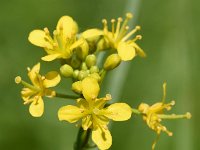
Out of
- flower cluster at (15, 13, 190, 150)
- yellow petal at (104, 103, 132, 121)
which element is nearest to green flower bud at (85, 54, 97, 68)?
flower cluster at (15, 13, 190, 150)

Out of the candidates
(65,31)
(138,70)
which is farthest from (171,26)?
(65,31)

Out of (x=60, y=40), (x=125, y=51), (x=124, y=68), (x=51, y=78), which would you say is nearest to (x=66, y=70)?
(x=51, y=78)

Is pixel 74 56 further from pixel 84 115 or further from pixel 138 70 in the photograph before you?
pixel 138 70

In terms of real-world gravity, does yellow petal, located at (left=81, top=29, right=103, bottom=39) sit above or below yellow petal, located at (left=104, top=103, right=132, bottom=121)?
above

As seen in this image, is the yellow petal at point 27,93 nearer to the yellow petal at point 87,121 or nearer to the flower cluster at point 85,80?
the flower cluster at point 85,80

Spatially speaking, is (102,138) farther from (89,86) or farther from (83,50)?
(83,50)

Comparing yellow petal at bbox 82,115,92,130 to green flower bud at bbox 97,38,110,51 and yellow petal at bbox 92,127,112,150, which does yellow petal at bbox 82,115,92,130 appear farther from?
green flower bud at bbox 97,38,110,51
